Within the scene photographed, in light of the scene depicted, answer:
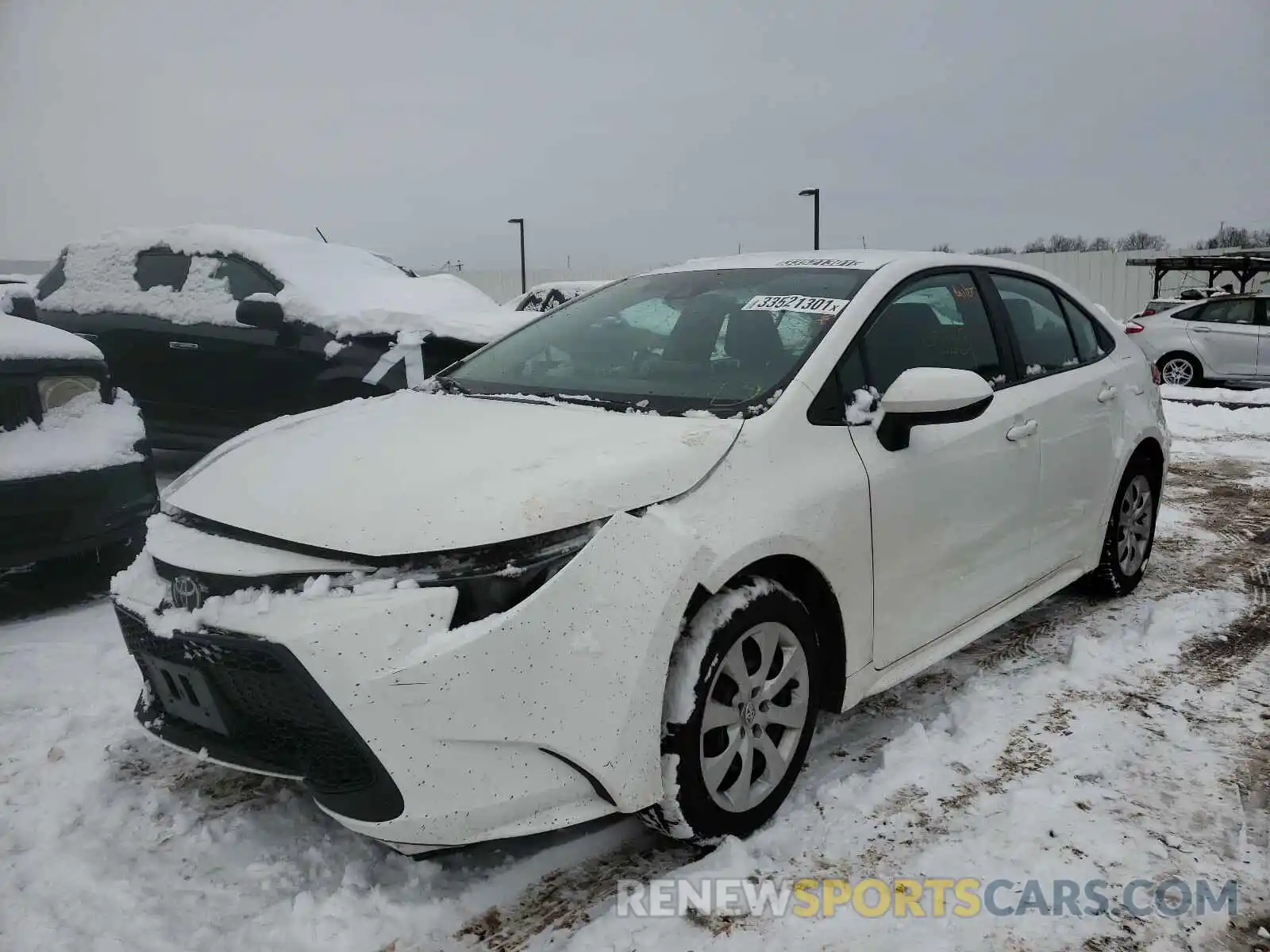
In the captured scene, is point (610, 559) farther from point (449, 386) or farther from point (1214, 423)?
point (1214, 423)

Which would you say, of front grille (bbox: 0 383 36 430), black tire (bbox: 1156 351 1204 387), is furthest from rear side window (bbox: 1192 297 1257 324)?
front grille (bbox: 0 383 36 430)

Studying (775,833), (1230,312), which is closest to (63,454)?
(775,833)

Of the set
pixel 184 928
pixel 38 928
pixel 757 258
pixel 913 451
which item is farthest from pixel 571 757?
pixel 757 258

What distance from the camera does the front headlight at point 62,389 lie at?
400 centimetres

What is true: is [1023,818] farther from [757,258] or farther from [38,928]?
[38,928]

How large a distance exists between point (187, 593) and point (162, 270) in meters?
5.14

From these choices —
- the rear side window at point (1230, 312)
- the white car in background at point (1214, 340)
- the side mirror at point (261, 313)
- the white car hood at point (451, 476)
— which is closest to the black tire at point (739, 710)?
the white car hood at point (451, 476)

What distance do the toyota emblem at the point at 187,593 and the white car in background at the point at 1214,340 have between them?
42.3ft

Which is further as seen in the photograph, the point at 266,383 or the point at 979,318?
the point at 266,383

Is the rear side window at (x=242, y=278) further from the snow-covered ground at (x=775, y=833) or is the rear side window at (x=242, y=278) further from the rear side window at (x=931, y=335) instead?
the rear side window at (x=931, y=335)

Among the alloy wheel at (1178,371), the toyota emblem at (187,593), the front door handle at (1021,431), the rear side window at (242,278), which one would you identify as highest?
the rear side window at (242,278)

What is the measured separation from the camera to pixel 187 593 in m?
2.20

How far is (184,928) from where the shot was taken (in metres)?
2.12

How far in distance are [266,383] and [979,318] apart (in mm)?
4403
